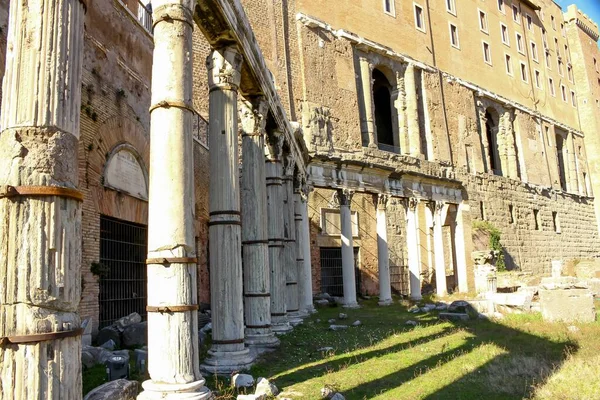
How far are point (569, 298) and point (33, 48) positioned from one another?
34.1 ft

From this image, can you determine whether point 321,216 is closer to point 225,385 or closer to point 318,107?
point 318,107

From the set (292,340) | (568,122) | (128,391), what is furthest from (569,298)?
(568,122)

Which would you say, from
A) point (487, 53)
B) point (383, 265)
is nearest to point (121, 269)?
point (383, 265)

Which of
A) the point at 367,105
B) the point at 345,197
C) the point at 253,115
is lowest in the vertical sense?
the point at 345,197

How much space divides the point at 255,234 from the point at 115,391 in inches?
150

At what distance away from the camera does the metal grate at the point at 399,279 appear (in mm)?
21672

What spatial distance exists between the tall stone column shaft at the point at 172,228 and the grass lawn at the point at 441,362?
2.21 ft

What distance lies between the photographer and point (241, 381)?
16.5 ft

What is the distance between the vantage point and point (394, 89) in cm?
2098

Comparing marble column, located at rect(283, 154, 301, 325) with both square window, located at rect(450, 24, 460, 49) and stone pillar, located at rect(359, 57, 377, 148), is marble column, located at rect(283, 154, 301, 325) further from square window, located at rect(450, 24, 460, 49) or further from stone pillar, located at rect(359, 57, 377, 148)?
square window, located at rect(450, 24, 460, 49)

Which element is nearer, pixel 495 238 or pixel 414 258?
pixel 414 258

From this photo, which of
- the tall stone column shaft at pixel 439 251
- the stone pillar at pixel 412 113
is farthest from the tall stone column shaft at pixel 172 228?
the stone pillar at pixel 412 113

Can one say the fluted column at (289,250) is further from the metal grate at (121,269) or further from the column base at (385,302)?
the column base at (385,302)

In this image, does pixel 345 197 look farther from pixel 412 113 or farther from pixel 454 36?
pixel 454 36
